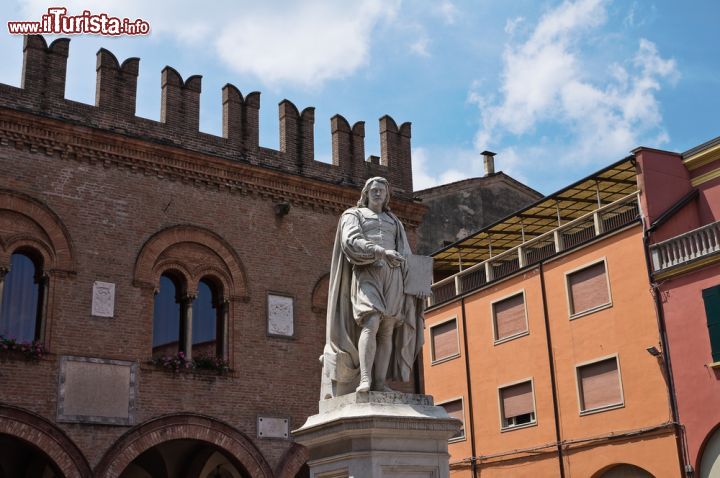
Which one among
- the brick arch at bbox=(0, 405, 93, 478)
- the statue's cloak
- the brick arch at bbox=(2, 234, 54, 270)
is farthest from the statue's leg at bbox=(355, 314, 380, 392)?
the brick arch at bbox=(2, 234, 54, 270)

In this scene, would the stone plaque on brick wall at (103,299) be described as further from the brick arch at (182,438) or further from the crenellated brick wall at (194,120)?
the crenellated brick wall at (194,120)

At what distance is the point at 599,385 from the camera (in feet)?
74.1

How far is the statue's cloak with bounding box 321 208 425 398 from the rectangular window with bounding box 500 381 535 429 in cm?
1822

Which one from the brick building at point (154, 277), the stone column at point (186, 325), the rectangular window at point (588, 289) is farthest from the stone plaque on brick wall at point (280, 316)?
the rectangular window at point (588, 289)

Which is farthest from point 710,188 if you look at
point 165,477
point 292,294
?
point 165,477

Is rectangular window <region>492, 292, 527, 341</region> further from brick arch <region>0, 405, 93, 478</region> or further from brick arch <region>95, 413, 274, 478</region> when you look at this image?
brick arch <region>0, 405, 93, 478</region>

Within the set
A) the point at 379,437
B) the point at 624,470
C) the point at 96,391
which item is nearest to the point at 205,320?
the point at 96,391

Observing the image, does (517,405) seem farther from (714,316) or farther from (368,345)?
(368,345)

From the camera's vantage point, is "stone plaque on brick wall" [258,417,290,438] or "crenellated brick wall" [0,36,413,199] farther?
"stone plaque on brick wall" [258,417,290,438]

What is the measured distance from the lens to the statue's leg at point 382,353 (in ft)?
23.2

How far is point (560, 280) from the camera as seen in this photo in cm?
2425

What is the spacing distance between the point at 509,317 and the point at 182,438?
41.3 ft

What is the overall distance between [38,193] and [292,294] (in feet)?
18.0

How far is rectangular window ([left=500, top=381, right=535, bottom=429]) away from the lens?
24859mm
